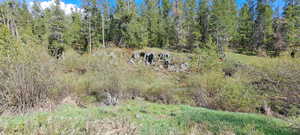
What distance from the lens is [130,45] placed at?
77.8 ft

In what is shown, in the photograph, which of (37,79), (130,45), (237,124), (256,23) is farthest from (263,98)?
(256,23)

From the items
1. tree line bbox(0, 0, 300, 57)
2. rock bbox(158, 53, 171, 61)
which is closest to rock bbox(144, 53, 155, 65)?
rock bbox(158, 53, 171, 61)

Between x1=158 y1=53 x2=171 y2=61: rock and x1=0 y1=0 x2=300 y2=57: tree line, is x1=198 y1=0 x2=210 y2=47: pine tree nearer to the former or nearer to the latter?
x1=0 y1=0 x2=300 y2=57: tree line

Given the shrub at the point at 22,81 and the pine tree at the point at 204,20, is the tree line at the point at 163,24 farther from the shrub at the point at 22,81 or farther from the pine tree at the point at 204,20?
the shrub at the point at 22,81

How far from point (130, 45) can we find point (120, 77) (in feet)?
51.5

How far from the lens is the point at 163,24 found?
27250mm

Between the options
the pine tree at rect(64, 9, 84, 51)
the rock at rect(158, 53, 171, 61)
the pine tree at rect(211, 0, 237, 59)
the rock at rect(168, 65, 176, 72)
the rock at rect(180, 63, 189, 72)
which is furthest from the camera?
the pine tree at rect(64, 9, 84, 51)

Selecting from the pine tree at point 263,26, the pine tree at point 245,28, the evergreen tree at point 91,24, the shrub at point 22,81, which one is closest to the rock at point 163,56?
the evergreen tree at point 91,24

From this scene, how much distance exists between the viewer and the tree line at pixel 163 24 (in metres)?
21.9

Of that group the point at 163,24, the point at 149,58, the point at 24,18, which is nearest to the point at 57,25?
the point at 24,18

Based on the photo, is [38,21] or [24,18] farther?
[24,18]

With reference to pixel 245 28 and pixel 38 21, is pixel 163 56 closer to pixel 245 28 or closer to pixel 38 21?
pixel 245 28

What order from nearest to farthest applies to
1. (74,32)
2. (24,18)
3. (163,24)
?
(74,32) → (24,18) → (163,24)

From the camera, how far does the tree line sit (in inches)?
861
